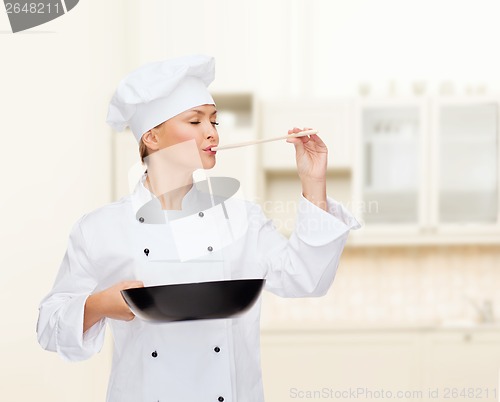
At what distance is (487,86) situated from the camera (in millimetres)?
3732

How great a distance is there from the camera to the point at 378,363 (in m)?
3.28

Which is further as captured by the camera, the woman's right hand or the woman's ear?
the woman's ear

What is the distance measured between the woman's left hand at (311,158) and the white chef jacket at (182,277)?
6 cm

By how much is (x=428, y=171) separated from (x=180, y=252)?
2410 millimetres

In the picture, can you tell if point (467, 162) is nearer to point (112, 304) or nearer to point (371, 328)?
point (371, 328)

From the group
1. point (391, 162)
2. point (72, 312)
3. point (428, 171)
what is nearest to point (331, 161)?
point (391, 162)

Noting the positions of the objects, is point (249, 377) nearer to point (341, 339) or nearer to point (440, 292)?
point (341, 339)

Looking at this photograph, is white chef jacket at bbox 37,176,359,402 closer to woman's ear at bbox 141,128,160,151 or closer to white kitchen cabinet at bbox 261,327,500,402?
woman's ear at bbox 141,128,160,151

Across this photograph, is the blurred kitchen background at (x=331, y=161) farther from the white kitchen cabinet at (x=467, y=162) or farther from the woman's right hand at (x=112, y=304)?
the woman's right hand at (x=112, y=304)

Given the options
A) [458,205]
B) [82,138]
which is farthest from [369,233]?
[82,138]

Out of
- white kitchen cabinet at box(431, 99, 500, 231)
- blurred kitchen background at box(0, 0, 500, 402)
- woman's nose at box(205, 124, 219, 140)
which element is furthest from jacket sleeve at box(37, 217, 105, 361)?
white kitchen cabinet at box(431, 99, 500, 231)

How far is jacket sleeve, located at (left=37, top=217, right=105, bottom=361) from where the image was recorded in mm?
1197

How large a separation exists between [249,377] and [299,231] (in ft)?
1.02

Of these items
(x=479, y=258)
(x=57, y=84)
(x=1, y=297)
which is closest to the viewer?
(x=1, y=297)
